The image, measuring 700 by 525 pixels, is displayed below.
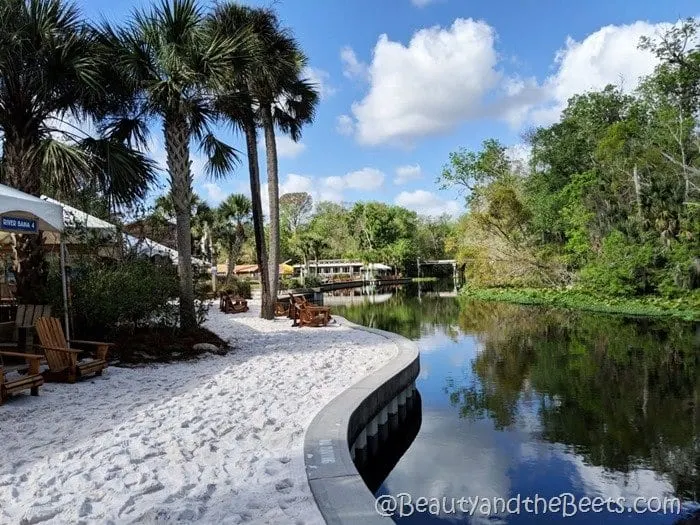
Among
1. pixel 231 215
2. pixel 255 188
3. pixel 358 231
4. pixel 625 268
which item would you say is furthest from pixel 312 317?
pixel 358 231

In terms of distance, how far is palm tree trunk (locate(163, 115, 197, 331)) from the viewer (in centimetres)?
1007

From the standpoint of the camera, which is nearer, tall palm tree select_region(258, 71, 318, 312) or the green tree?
tall palm tree select_region(258, 71, 318, 312)

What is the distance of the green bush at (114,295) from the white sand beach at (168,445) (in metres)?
1.57

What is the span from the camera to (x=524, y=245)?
107ft

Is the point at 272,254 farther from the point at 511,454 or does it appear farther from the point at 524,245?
the point at 524,245

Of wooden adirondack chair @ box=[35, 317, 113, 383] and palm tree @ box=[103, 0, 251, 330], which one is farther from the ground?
palm tree @ box=[103, 0, 251, 330]

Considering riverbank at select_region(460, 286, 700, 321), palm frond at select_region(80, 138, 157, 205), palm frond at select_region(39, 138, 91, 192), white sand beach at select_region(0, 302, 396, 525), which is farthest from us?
riverbank at select_region(460, 286, 700, 321)

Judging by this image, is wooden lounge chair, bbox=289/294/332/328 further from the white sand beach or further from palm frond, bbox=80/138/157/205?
palm frond, bbox=80/138/157/205

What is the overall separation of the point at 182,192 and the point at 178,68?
2.28 m

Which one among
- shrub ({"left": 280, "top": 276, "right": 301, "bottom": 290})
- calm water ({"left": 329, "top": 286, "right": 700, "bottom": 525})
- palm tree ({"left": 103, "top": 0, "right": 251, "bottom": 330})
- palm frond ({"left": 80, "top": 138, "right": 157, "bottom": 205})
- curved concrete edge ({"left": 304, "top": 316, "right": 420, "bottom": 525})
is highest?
palm tree ({"left": 103, "top": 0, "right": 251, "bottom": 330})

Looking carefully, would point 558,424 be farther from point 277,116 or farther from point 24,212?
point 277,116

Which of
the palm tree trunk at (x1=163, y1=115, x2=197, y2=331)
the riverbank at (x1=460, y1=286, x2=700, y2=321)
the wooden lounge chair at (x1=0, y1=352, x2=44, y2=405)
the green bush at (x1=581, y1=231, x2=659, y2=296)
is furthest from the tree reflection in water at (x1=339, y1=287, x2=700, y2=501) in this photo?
the wooden lounge chair at (x1=0, y1=352, x2=44, y2=405)

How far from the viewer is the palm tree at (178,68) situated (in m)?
9.14

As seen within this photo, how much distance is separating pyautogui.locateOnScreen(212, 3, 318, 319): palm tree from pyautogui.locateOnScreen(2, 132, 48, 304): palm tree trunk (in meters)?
4.10
